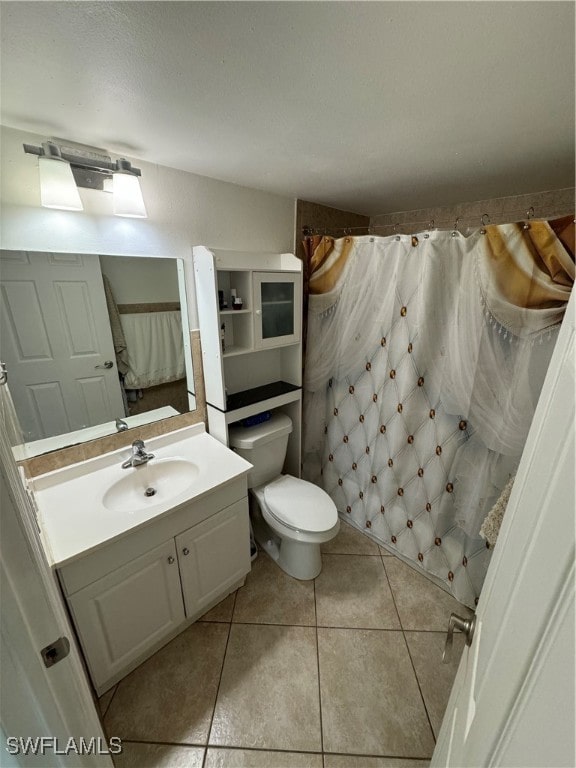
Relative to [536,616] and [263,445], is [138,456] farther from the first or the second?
[536,616]

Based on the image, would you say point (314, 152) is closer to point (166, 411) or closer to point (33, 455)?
point (166, 411)

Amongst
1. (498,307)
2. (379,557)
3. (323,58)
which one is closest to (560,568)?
(323,58)

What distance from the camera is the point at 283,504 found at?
162cm

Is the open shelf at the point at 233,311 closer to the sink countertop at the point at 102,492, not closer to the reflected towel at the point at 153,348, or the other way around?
the reflected towel at the point at 153,348

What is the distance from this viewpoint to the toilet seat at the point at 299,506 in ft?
4.97

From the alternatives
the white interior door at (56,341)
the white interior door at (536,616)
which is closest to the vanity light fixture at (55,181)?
the white interior door at (56,341)

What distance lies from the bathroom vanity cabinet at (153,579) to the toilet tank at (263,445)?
272 millimetres

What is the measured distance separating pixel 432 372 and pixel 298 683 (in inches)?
58.4

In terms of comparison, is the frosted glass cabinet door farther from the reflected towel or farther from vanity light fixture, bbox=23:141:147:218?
vanity light fixture, bbox=23:141:147:218

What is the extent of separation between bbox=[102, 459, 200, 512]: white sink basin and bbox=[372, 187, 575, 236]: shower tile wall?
1.71 metres

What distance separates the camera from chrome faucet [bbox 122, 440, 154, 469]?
1.37m

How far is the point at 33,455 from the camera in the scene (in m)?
1.21

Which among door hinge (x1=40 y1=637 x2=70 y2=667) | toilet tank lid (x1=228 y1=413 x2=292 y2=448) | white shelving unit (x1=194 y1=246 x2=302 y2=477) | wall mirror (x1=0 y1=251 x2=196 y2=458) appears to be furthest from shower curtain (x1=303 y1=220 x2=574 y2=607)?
door hinge (x1=40 y1=637 x2=70 y2=667)

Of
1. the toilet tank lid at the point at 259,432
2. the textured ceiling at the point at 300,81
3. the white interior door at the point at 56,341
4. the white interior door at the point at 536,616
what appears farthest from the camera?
the toilet tank lid at the point at 259,432
